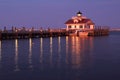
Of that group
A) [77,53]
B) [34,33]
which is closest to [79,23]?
[34,33]

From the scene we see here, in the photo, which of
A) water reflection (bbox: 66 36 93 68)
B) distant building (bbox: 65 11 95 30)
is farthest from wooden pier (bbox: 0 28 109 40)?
water reflection (bbox: 66 36 93 68)

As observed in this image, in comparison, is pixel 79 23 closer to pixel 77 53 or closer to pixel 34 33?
pixel 34 33

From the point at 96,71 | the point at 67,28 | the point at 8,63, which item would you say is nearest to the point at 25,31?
the point at 67,28

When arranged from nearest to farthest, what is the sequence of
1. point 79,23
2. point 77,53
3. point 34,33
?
1. point 77,53
2. point 34,33
3. point 79,23

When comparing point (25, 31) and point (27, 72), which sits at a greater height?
point (25, 31)

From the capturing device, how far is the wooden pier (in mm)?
58338

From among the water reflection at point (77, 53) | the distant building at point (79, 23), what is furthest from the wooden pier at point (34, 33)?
the water reflection at point (77, 53)

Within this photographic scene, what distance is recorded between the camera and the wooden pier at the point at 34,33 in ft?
191

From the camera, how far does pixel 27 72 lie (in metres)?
19.6

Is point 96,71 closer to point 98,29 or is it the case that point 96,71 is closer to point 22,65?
point 22,65

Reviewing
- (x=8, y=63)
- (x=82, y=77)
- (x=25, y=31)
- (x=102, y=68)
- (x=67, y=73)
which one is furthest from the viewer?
(x=25, y=31)

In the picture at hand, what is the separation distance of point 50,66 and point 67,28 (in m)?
61.8

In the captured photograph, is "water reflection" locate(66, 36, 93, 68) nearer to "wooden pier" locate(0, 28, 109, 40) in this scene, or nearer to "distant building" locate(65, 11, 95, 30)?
"wooden pier" locate(0, 28, 109, 40)

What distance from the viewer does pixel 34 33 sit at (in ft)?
223
